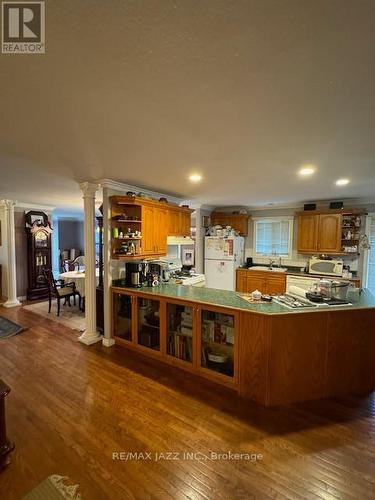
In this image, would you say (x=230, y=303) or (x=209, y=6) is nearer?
(x=209, y=6)

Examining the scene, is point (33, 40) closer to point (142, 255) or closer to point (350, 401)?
point (142, 255)

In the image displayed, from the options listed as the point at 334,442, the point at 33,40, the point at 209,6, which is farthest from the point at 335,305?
the point at 33,40

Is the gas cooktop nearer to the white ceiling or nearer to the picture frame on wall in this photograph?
the white ceiling

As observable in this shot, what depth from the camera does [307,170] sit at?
9.21 feet

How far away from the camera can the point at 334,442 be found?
1.92 m

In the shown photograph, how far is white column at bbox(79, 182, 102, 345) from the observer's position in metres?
3.65

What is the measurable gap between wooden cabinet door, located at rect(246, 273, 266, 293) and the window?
2.70 ft

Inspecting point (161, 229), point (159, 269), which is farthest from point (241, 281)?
point (161, 229)

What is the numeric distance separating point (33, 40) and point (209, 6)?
766 mm

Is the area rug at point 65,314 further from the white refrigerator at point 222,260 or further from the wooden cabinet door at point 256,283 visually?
the wooden cabinet door at point 256,283

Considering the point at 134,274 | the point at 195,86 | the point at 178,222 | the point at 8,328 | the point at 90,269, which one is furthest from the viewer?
the point at 178,222

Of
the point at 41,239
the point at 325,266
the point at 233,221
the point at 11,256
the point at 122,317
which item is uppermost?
the point at 233,221

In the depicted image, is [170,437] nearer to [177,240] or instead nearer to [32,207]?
[177,240]

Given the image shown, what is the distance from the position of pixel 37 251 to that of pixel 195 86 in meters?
6.13
